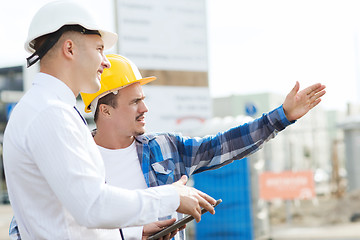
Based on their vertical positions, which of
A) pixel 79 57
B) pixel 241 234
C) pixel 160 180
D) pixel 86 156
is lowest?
pixel 241 234

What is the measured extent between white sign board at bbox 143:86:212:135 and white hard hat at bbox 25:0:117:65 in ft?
16.3

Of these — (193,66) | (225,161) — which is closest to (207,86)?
(193,66)

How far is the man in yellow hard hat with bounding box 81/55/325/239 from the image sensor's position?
7.94 feet

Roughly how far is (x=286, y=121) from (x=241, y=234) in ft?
18.6

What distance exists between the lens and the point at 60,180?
1470 millimetres

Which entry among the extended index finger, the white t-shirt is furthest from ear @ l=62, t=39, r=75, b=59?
the white t-shirt

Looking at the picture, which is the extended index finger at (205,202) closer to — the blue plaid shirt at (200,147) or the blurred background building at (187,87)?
the blue plaid shirt at (200,147)

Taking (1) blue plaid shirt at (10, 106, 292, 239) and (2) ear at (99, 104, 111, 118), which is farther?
(2) ear at (99, 104, 111, 118)

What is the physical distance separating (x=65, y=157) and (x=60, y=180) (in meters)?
0.06

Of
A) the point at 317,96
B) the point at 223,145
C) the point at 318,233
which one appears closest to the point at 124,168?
the point at 223,145

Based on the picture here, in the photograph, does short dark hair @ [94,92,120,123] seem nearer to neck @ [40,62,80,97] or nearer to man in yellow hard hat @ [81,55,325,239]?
man in yellow hard hat @ [81,55,325,239]

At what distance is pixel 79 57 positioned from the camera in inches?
66.6

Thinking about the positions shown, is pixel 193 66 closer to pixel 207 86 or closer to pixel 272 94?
pixel 207 86

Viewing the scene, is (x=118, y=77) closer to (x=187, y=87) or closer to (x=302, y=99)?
(x=302, y=99)
